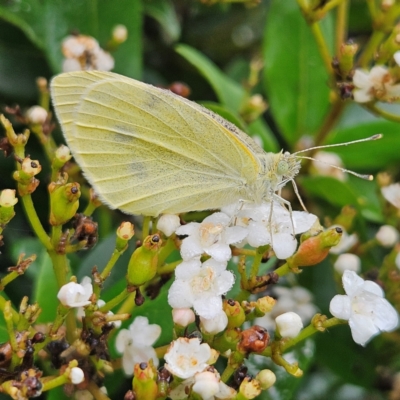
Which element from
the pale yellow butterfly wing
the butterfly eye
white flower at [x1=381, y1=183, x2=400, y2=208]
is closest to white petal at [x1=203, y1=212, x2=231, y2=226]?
the pale yellow butterfly wing

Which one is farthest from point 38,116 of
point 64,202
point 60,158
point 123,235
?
point 123,235

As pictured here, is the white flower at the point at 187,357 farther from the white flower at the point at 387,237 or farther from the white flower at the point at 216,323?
the white flower at the point at 387,237

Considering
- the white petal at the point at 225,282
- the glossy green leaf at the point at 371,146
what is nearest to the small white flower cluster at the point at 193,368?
the white petal at the point at 225,282

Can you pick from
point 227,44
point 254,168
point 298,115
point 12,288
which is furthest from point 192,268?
point 227,44

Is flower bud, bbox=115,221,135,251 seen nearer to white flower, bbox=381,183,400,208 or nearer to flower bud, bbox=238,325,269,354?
flower bud, bbox=238,325,269,354

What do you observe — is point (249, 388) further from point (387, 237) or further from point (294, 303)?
point (387, 237)
